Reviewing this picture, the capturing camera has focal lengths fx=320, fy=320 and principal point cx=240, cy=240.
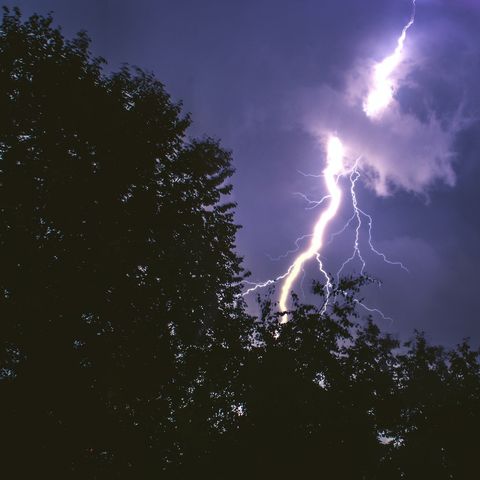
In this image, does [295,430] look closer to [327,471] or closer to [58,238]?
[327,471]

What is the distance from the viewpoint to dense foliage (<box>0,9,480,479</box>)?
927 cm

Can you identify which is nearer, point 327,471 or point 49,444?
point 49,444

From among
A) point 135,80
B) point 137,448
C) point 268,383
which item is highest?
point 135,80

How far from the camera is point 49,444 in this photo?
855 cm

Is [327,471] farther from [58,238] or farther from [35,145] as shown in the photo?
[35,145]

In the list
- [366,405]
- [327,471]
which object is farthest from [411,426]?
[327,471]

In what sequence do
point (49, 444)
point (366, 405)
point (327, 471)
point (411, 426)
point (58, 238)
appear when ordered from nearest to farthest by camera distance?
point (49, 444) < point (327, 471) < point (58, 238) < point (366, 405) < point (411, 426)

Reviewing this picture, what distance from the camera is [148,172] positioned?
12.1 m

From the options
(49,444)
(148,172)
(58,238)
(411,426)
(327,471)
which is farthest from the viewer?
(411,426)

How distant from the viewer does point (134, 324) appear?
1079 cm

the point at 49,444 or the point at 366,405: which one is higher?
the point at 366,405

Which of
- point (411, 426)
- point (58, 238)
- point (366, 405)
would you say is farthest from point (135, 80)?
point (411, 426)

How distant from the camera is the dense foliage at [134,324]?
365 inches

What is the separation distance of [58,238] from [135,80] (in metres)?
7.00
